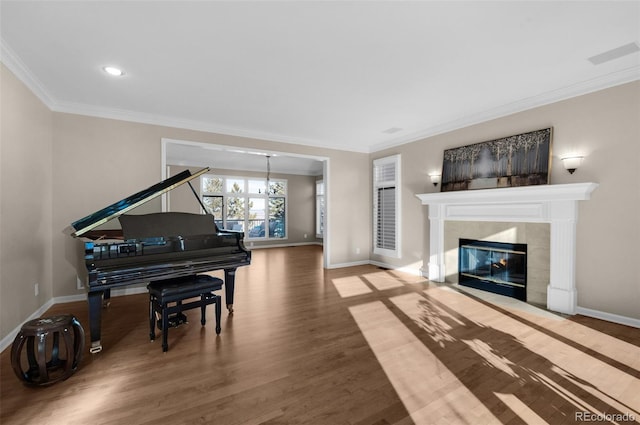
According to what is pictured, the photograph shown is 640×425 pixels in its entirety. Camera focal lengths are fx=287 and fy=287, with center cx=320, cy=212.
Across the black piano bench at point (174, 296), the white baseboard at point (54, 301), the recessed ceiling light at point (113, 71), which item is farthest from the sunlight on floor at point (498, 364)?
the recessed ceiling light at point (113, 71)

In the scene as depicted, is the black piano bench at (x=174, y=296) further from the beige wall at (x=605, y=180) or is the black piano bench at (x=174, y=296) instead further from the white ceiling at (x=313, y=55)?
the beige wall at (x=605, y=180)

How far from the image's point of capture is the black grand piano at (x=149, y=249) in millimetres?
2607

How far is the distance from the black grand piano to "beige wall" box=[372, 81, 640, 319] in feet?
13.7

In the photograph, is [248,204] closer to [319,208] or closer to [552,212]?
[319,208]

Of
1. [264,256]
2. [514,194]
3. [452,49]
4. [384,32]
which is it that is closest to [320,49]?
[384,32]

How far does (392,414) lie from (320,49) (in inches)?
119

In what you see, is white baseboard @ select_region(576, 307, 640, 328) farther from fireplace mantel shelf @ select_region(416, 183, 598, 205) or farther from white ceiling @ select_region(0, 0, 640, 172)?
white ceiling @ select_region(0, 0, 640, 172)

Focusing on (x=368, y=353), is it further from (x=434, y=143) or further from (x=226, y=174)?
(x=226, y=174)

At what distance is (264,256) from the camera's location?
837cm

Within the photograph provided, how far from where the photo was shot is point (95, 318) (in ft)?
8.62

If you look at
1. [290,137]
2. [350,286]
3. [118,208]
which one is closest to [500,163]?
[350,286]

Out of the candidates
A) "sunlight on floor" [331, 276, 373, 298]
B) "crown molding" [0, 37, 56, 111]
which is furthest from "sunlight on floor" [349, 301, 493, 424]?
"crown molding" [0, 37, 56, 111]

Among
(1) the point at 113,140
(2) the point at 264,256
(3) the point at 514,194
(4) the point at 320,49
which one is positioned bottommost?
(2) the point at 264,256

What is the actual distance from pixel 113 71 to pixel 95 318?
102 inches
